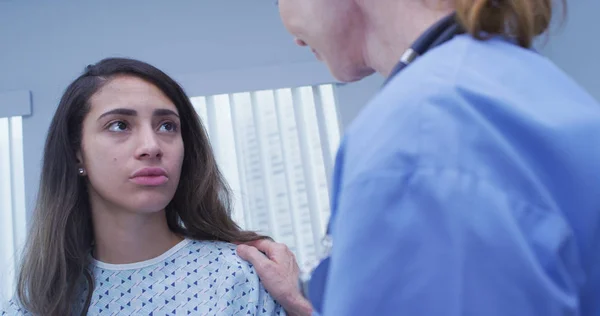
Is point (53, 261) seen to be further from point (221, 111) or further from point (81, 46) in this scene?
point (81, 46)

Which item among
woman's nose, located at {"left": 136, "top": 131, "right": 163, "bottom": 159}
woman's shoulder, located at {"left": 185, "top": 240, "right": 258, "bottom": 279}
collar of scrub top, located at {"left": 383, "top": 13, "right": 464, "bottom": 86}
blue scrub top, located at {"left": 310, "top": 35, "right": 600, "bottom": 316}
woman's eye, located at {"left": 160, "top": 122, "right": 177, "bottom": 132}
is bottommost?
woman's shoulder, located at {"left": 185, "top": 240, "right": 258, "bottom": 279}

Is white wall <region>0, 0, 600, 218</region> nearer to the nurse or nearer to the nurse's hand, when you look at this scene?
the nurse's hand

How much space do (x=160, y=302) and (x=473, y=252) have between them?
1.05 m

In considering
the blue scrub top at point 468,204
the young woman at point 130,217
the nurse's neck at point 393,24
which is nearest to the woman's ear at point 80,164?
the young woman at point 130,217

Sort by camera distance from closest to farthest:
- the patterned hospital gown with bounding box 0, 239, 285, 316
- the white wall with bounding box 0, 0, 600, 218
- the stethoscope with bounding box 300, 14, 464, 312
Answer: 1. the stethoscope with bounding box 300, 14, 464, 312
2. the patterned hospital gown with bounding box 0, 239, 285, 316
3. the white wall with bounding box 0, 0, 600, 218

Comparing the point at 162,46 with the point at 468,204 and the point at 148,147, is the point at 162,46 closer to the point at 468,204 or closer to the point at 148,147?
the point at 148,147

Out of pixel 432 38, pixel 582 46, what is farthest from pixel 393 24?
pixel 582 46

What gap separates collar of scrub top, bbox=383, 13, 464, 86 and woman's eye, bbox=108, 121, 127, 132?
37.6 inches

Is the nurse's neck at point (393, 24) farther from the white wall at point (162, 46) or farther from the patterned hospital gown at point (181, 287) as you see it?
the white wall at point (162, 46)

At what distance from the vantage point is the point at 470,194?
0.36 metres

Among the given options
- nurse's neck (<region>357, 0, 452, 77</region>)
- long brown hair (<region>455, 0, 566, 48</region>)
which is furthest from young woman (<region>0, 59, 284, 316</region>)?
long brown hair (<region>455, 0, 566, 48</region>)

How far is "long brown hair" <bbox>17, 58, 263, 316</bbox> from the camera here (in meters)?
1.33

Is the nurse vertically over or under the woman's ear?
over

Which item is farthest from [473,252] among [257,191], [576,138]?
[257,191]
